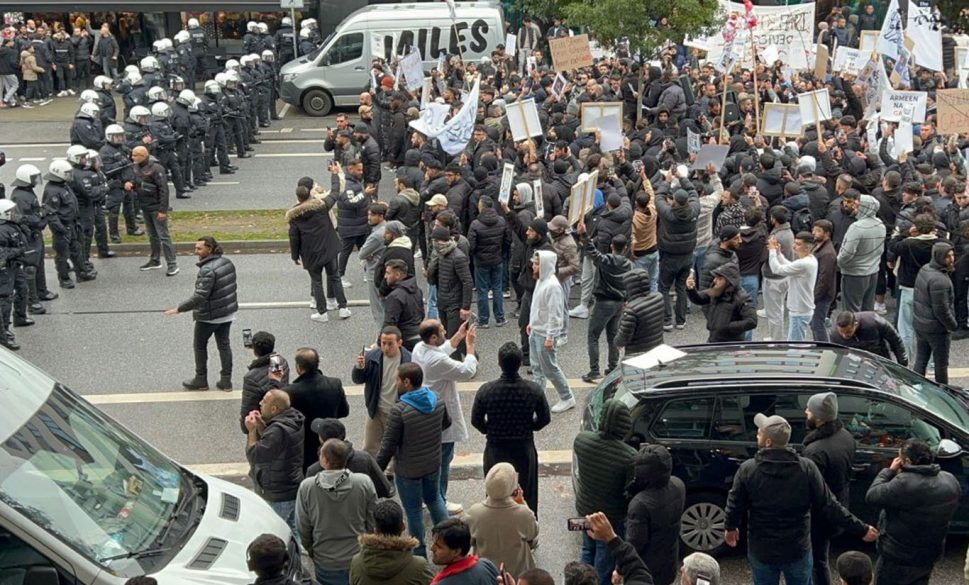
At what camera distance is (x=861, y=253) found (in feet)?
42.9

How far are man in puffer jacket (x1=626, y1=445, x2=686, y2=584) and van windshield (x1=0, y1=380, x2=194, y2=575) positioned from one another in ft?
8.35

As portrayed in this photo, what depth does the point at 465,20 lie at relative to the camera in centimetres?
2842

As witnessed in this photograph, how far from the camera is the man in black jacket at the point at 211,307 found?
12.2 meters

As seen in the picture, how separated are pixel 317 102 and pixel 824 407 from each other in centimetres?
2149

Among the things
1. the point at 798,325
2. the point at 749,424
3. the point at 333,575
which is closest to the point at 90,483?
the point at 333,575

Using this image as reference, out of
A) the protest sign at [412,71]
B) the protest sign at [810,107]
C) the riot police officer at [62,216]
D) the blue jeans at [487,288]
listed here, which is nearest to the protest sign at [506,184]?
the blue jeans at [487,288]

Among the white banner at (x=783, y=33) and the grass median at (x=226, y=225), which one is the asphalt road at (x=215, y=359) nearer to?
the grass median at (x=226, y=225)

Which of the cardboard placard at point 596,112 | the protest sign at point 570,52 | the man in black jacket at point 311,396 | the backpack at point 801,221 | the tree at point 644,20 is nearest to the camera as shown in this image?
the man in black jacket at point 311,396

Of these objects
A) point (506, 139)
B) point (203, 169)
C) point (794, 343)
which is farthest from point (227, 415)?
point (203, 169)

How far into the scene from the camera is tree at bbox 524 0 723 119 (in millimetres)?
22922

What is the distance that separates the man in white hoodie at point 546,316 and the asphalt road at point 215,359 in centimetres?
49

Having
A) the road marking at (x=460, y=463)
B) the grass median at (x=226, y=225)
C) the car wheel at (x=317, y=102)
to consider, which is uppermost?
the car wheel at (x=317, y=102)

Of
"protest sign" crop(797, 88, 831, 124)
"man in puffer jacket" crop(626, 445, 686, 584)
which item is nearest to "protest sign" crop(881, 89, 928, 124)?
"protest sign" crop(797, 88, 831, 124)

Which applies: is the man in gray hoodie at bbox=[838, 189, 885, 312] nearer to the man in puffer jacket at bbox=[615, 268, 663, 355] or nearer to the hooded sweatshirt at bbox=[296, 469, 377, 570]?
the man in puffer jacket at bbox=[615, 268, 663, 355]
